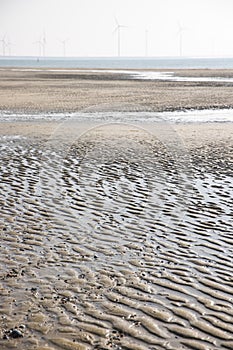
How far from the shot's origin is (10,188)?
43.4 feet

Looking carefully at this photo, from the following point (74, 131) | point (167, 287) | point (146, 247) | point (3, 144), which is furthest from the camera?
point (74, 131)

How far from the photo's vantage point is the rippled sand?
→ 6281 mm

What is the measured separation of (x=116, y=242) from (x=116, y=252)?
511 mm

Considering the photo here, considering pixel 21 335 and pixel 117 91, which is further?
pixel 117 91

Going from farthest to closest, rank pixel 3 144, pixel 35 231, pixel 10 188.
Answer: pixel 3 144 < pixel 10 188 < pixel 35 231

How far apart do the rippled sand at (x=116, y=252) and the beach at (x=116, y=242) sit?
20mm

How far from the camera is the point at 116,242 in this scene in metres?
9.41

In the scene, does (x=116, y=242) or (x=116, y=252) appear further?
(x=116, y=242)

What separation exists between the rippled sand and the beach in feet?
0.07

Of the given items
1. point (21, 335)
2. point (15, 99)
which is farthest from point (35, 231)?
point (15, 99)

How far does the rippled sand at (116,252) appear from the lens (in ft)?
20.6

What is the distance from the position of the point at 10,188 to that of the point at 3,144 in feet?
23.7

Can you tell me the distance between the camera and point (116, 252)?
891 centimetres

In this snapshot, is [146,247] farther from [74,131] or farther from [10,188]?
[74,131]
